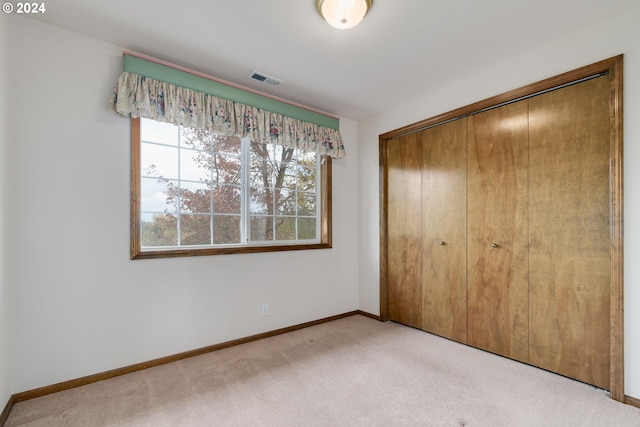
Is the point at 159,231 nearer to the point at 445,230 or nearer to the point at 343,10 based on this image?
the point at 343,10

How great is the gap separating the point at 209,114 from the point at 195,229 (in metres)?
1.00

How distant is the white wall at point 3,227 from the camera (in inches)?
66.0

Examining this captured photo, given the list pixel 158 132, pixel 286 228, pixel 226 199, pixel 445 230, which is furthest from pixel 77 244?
pixel 445 230

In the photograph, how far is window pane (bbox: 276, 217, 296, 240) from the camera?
3.14 meters

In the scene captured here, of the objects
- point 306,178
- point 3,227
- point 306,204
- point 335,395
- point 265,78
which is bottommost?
point 335,395

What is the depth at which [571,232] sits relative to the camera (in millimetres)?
2102

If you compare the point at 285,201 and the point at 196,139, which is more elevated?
the point at 196,139

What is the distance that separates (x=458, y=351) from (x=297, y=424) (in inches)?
64.5

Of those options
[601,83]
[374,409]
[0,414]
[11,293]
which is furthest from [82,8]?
[601,83]

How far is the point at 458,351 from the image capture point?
2.58 m

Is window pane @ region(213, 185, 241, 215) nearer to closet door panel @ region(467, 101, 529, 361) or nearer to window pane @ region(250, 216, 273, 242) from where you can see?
window pane @ region(250, 216, 273, 242)

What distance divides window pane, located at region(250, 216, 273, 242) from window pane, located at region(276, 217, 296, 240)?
0.29 ft

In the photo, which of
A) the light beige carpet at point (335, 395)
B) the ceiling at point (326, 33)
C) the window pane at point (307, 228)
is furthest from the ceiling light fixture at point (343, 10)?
the light beige carpet at point (335, 395)

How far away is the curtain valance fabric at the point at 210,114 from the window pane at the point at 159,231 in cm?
79
